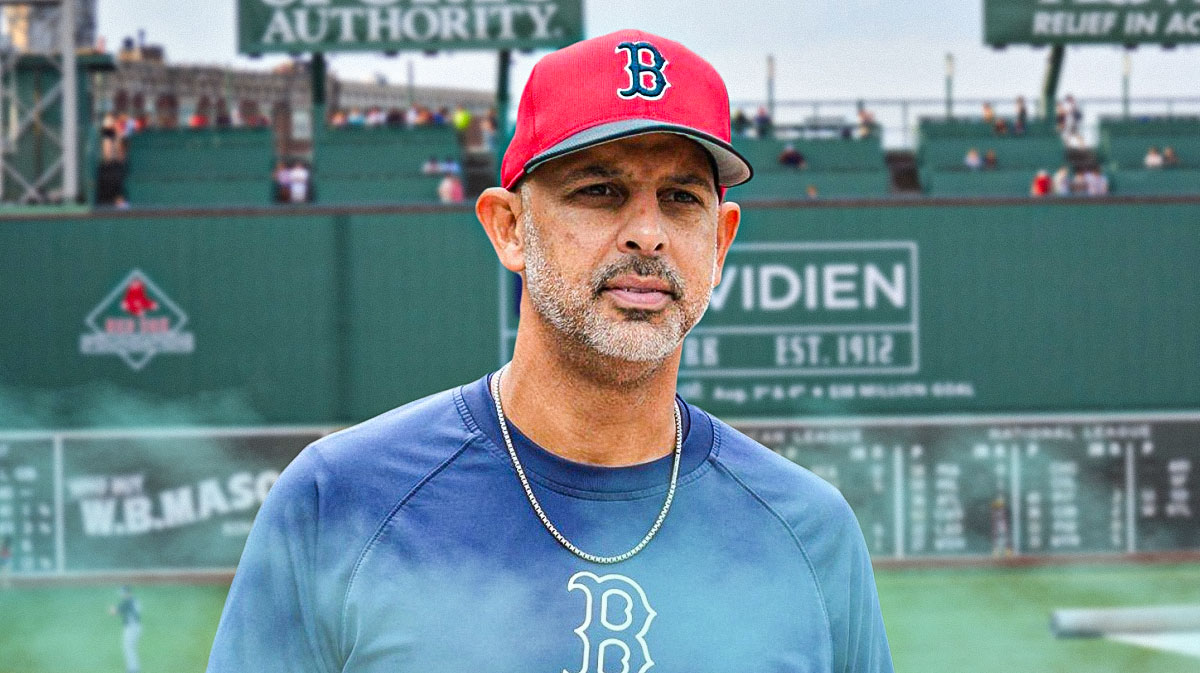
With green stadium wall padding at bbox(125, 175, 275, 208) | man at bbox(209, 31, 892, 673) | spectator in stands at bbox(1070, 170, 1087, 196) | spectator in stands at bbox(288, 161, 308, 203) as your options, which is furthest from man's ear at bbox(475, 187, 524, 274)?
spectator in stands at bbox(1070, 170, 1087, 196)

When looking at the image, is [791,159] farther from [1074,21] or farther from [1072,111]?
[1072,111]

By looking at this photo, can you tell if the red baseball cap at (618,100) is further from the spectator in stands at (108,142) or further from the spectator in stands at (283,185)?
the spectator in stands at (108,142)

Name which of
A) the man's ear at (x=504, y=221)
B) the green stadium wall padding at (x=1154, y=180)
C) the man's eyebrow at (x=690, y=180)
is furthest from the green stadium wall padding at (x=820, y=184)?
the man's eyebrow at (x=690, y=180)

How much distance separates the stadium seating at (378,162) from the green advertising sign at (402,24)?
57.9 inches

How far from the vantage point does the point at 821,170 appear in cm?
2589

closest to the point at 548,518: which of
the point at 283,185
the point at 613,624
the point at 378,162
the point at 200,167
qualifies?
the point at 613,624

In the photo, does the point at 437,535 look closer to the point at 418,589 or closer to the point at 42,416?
the point at 418,589

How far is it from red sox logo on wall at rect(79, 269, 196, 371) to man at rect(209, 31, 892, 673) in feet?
69.2

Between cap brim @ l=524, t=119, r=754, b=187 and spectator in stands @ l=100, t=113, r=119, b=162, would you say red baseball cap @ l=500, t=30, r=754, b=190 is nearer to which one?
cap brim @ l=524, t=119, r=754, b=187

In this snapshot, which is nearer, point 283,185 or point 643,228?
point 643,228

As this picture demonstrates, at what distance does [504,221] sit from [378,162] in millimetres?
23619

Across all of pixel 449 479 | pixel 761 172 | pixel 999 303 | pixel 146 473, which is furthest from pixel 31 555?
pixel 449 479

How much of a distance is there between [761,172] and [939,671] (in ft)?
33.8

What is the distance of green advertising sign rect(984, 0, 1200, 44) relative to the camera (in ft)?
89.9
